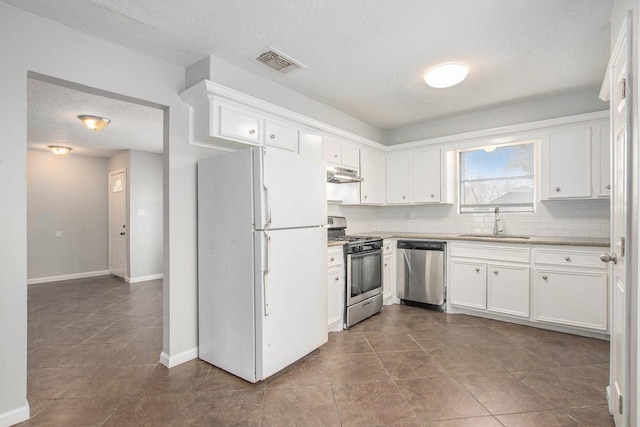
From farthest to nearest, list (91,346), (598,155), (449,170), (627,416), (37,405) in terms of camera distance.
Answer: (449,170) → (598,155) → (91,346) → (37,405) → (627,416)

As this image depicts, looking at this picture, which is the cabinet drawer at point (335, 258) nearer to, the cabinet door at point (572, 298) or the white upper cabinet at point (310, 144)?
the white upper cabinet at point (310, 144)

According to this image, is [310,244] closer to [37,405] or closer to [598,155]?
[37,405]

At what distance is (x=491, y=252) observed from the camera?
3.58 meters

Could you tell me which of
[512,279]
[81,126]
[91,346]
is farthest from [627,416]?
[81,126]

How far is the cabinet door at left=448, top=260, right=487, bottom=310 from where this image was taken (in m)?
3.63

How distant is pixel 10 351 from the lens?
1870 mm

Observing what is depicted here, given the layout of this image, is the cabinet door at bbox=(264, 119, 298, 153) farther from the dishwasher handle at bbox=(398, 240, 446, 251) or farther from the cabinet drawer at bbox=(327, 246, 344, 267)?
the dishwasher handle at bbox=(398, 240, 446, 251)

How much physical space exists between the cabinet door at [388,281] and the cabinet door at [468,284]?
0.72 m

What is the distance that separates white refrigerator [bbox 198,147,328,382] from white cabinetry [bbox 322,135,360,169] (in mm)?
974

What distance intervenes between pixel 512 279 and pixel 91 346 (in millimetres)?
4371

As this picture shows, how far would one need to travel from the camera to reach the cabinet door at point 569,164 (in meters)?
3.34

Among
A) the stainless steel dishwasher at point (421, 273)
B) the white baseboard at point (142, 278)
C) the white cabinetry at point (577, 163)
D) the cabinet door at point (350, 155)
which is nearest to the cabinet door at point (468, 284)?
the stainless steel dishwasher at point (421, 273)

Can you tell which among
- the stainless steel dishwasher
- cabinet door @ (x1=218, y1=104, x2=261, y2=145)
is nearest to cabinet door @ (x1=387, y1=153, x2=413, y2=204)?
the stainless steel dishwasher

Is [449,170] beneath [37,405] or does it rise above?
above
